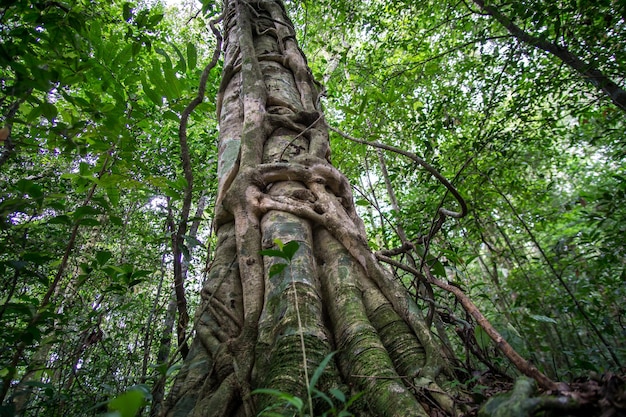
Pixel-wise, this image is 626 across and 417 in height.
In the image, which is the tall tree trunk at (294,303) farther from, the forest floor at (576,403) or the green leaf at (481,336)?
the forest floor at (576,403)

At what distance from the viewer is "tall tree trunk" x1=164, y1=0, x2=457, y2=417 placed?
4.10 ft

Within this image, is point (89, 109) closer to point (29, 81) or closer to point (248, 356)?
point (29, 81)

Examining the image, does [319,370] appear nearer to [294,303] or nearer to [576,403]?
[576,403]

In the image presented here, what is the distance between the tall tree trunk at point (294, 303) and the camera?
125cm

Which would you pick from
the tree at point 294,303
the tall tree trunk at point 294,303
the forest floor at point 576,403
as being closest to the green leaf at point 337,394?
the tree at point 294,303

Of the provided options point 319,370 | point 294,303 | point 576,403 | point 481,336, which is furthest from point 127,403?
point 481,336

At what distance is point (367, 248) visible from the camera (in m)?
1.92

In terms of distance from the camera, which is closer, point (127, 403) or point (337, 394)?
point (127, 403)

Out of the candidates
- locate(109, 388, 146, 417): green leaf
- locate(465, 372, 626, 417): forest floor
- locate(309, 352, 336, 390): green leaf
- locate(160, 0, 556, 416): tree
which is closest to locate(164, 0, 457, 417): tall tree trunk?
locate(160, 0, 556, 416): tree

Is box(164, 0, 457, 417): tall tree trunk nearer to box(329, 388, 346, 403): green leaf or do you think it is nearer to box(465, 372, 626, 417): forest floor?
box(329, 388, 346, 403): green leaf

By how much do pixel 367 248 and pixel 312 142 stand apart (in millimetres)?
1204

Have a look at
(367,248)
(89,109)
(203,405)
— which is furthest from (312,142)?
(203,405)

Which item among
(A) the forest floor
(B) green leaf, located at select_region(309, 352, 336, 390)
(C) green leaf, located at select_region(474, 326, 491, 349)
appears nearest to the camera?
(A) the forest floor

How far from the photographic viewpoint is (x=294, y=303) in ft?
4.91
